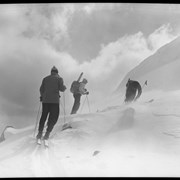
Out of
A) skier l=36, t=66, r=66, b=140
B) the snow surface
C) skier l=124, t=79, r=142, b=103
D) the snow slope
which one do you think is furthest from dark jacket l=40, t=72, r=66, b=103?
skier l=124, t=79, r=142, b=103

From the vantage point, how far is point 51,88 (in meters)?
5.88

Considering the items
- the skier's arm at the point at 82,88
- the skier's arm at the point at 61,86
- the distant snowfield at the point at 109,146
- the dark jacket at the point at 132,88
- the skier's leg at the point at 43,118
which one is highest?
the skier's arm at the point at 61,86

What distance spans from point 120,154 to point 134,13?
7.72ft

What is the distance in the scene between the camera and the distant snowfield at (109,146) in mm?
5027

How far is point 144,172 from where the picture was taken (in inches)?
197

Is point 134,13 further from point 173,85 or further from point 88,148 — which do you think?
point 88,148

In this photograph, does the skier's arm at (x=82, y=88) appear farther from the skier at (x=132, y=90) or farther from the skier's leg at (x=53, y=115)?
the skier at (x=132, y=90)

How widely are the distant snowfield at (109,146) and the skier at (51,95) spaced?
292 mm

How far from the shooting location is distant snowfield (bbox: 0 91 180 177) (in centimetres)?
503

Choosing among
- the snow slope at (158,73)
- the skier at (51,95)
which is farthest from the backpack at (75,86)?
the snow slope at (158,73)

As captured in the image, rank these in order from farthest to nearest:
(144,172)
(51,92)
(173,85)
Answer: (173,85)
(51,92)
(144,172)

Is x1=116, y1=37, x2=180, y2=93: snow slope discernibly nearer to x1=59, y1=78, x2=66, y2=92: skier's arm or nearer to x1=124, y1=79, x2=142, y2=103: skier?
x1=124, y1=79, x2=142, y2=103: skier

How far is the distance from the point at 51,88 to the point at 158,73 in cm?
287

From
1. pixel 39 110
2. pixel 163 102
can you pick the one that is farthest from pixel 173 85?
pixel 39 110
